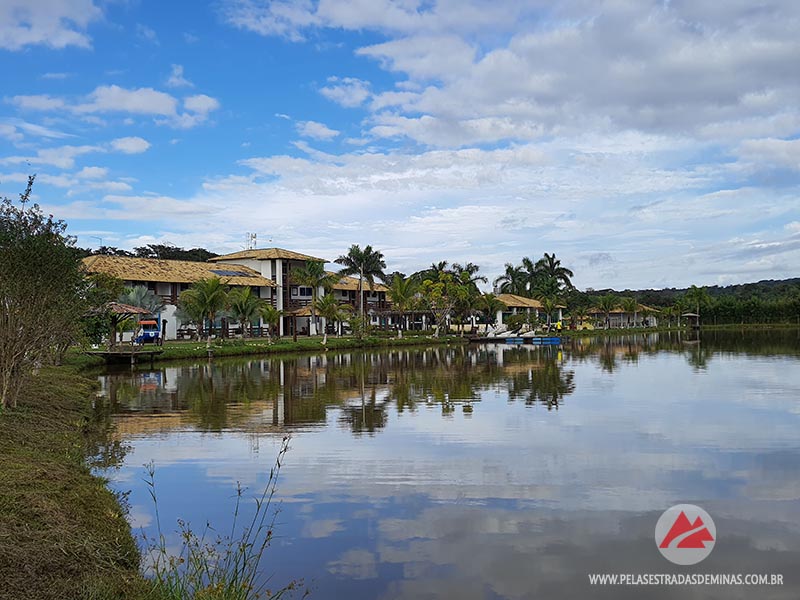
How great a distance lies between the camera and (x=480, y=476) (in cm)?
1245

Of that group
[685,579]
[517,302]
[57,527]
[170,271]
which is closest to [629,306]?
[517,302]

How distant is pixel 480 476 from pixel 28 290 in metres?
9.81

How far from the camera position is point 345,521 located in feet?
32.8

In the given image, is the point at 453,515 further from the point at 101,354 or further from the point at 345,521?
the point at 101,354

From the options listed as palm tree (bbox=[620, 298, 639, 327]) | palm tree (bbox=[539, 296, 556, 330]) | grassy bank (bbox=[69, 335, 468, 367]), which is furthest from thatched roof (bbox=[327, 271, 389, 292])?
palm tree (bbox=[620, 298, 639, 327])

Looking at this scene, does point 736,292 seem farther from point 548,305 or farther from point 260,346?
point 260,346

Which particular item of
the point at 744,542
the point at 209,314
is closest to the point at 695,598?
the point at 744,542

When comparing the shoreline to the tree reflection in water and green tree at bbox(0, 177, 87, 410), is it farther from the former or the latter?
green tree at bbox(0, 177, 87, 410)

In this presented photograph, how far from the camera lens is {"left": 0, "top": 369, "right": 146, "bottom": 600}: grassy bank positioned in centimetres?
643

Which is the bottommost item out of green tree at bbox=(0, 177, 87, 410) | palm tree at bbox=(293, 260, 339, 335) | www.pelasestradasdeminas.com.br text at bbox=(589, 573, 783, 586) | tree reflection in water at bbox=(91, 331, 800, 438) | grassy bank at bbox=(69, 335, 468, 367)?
www.pelasestradasdeminas.com.br text at bbox=(589, 573, 783, 586)

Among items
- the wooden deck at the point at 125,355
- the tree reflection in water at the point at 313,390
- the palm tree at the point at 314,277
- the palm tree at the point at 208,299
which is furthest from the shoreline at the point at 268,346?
the palm tree at the point at 314,277

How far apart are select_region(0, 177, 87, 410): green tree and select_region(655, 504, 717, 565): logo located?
1261 cm

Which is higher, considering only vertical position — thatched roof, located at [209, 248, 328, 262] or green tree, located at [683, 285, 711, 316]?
thatched roof, located at [209, 248, 328, 262]

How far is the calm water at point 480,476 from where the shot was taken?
27.3 ft
